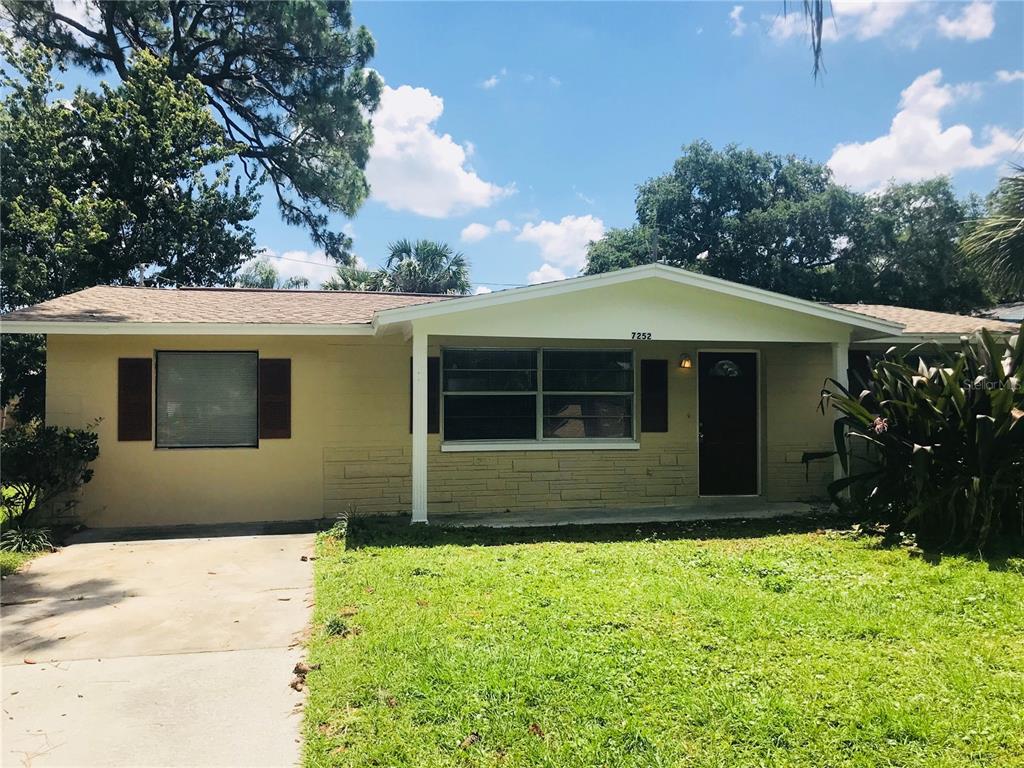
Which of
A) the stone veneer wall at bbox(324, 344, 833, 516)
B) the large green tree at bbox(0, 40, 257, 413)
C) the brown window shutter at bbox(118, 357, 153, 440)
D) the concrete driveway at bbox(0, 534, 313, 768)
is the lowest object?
the concrete driveway at bbox(0, 534, 313, 768)

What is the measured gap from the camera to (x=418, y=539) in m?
7.14

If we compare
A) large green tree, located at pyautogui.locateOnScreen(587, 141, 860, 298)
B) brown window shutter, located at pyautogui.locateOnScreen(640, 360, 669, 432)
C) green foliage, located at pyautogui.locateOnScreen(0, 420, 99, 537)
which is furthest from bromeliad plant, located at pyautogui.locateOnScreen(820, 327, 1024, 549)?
large green tree, located at pyautogui.locateOnScreen(587, 141, 860, 298)

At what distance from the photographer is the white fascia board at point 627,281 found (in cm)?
749

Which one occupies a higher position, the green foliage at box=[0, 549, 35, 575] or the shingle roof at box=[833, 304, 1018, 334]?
the shingle roof at box=[833, 304, 1018, 334]

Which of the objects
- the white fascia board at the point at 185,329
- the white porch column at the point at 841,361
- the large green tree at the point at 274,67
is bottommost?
the white porch column at the point at 841,361

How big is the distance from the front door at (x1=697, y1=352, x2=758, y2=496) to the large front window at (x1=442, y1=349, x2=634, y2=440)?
122cm

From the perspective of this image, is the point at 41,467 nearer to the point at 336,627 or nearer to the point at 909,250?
the point at 336,627

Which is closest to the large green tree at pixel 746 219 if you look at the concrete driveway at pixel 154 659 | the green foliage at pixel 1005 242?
the green foliage at pixel 1005 242

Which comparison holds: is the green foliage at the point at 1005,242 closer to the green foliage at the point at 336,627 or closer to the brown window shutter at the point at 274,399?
the brown window shutter at the point at 274,399

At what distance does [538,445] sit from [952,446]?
4.84 m

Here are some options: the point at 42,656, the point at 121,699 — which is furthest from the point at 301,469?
the point at 121,699

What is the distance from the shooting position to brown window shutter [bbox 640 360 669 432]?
9.61 meters

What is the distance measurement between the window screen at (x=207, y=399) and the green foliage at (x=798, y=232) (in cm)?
1779

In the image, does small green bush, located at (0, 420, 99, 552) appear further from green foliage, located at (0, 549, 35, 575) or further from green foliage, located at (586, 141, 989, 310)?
green foliage, located at (586, 141, 989, 310)
